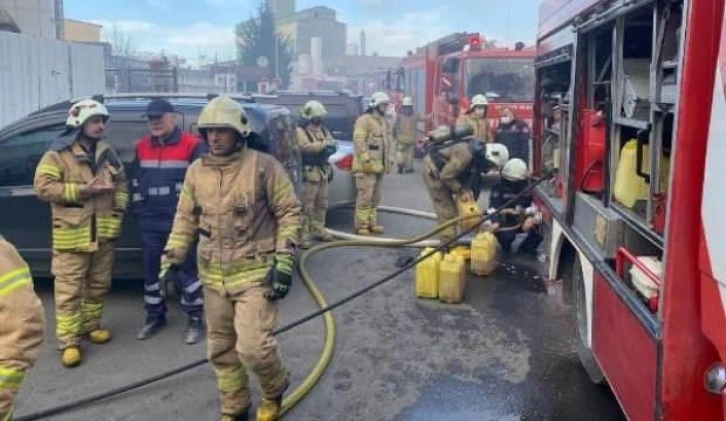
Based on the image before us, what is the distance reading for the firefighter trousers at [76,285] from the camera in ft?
15.2

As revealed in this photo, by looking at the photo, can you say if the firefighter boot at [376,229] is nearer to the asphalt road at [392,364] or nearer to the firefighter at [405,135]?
the asphalt road at [392,364]

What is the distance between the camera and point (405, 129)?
14711 millimetres

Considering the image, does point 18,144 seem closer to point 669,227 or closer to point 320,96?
point 669,227

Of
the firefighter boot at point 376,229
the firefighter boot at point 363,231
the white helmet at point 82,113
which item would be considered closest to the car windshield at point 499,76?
the firefighter boot at point 376,229

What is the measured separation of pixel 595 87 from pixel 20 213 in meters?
4.58

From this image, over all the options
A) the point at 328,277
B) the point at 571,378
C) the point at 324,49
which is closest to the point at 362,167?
the point at 328,277

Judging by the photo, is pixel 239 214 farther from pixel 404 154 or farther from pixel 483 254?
pixel 404 154

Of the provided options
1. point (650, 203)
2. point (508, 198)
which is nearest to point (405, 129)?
point (508, 198)

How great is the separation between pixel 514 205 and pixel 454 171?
93 centimetres

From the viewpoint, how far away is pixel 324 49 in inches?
3816

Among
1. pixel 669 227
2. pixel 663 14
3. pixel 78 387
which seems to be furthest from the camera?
pixel 78 387

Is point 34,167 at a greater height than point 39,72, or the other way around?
point 39,72

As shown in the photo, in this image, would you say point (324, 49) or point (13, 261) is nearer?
point (13, 261)

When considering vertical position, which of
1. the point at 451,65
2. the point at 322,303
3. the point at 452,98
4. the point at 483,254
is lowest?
the point at 322,303
